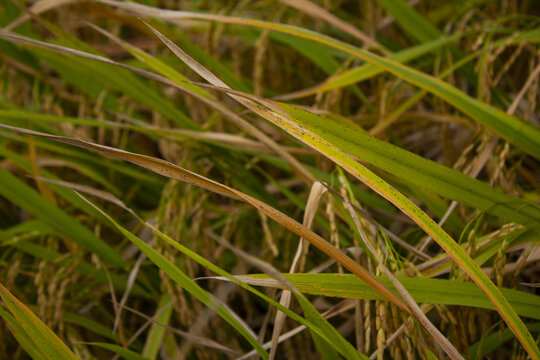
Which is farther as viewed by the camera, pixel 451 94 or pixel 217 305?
pixel 451 94

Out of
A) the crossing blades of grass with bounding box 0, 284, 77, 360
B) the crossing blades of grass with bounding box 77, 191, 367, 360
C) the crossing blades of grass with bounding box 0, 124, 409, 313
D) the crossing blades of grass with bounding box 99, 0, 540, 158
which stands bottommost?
the crossing blades of grass with bounding box 0, 284, 77, 360

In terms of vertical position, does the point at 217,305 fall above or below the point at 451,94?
below

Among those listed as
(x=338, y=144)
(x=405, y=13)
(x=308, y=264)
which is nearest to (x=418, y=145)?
(x=405, y=13)

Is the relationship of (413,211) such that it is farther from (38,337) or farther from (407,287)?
(38,337)

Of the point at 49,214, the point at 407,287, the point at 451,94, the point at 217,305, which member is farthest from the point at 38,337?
the point at 451,94

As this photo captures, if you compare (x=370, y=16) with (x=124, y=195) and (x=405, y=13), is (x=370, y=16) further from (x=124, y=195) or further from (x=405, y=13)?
(x=124, y=195)

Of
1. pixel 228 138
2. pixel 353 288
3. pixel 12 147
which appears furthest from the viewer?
pixel 12 147

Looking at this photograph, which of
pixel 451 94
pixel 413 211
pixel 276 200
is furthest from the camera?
pixel 276 200

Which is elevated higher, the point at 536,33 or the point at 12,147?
the point at 536,33

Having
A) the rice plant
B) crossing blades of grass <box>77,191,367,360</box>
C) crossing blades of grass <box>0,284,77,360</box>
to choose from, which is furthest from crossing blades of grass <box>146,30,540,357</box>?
crossing blades of grass <box>0,284,77,360</box>

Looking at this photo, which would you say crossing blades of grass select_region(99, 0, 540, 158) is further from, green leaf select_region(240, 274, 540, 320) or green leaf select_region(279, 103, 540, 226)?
green leaf select_region(240, 274, 540, 320)

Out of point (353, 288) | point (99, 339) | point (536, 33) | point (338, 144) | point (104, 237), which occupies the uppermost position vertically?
point (536, 33)
